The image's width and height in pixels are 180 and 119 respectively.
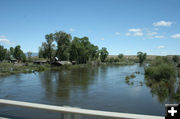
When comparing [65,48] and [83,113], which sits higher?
[65,48]

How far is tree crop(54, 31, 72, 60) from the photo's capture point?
68375 mm

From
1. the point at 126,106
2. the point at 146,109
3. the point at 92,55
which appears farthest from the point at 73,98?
the point at 92,55

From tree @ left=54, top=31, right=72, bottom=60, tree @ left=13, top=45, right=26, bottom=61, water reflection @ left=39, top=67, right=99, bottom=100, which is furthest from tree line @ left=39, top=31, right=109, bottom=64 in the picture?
water reflection @ left=39, top=67, right=99, bottom=100

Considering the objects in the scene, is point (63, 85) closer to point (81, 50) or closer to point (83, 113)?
point (83, 113)

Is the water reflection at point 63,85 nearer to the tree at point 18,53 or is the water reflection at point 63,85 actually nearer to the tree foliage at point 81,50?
the tree foliage at point 81,50

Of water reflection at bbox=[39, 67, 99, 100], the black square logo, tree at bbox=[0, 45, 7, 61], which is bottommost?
water reflection at bbox=[39, 67, 99, 100]

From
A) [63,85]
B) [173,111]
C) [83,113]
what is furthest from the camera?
[63,85]

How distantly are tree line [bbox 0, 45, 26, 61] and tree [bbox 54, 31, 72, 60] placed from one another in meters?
24.2

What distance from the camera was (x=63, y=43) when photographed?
228 feet

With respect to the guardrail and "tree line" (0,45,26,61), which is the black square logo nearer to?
the guardrail

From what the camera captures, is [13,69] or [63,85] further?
[13,69]

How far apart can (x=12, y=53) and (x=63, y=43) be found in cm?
3433

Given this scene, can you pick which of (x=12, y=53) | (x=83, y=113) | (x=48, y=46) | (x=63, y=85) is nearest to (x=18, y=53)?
(x=12, y=53)

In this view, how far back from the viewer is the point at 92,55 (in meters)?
89.2
